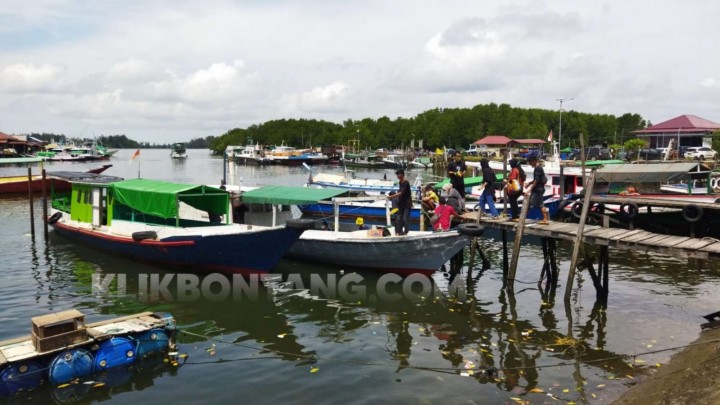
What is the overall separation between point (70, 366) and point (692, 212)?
64.4ft

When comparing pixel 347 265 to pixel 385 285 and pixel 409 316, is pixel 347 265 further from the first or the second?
pixel 409 316

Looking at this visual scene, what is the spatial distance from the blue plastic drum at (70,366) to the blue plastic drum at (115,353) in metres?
0.15

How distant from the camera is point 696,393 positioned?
7.83 m

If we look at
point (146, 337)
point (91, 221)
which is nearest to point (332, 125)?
point (91, 221)

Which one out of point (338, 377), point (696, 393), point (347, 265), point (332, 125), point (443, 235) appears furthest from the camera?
point (332, 125)

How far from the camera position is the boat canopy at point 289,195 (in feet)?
60.5

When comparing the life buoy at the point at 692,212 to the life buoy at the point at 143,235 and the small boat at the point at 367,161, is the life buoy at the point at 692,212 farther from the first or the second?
the small boat at the point at 367,161

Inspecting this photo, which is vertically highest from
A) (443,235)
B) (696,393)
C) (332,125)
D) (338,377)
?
(332,125)

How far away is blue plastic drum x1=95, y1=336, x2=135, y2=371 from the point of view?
10.0m

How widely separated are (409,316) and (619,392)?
5669 mm

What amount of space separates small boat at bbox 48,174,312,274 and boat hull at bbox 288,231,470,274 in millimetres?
2097

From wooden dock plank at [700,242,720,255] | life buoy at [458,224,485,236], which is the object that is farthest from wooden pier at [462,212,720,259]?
life buoy at [458,224,485,236]

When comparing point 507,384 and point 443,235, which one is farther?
point 443,235

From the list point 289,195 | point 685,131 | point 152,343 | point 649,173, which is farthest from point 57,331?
point 685,131
